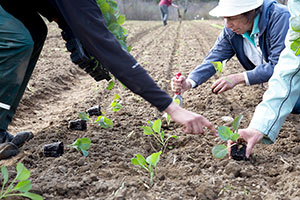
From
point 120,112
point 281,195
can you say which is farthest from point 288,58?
point 120,112

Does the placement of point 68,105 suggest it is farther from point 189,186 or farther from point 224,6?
point 189,186

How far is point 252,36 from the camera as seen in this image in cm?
303

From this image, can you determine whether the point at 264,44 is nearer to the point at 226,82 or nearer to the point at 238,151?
the point at 226,82

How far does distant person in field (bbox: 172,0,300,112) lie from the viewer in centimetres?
271

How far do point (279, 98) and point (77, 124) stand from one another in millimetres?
1632

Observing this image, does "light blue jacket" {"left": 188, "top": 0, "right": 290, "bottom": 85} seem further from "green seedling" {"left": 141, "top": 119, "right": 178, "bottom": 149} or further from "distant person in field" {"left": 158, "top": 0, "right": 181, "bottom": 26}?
"distant person in field" {"left": 158, "top": 0, "right": 181, "bottom": 26}

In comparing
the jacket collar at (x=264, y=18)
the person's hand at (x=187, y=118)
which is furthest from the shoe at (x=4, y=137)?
the jacket collar at (x=264, y=18)

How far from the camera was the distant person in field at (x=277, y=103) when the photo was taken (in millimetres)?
1904

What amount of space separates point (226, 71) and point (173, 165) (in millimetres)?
3281

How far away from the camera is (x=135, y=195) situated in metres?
1.67

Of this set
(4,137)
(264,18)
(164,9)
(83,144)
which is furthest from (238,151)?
(164,9)

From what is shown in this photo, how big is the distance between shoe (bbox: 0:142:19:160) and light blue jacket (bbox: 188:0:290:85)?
1.73 m

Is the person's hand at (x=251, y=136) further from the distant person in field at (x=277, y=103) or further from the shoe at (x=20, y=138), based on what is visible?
the shoe at (x=20, y=138)

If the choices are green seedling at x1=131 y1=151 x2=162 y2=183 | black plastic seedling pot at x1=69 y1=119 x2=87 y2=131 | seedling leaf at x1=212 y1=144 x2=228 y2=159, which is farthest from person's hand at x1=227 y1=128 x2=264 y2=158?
black plastic seedling pot at x1=69 y1=119 x2=87 y2=131
